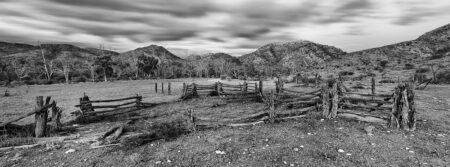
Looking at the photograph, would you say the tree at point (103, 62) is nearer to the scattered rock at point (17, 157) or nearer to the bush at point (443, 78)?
the scattered rock at point (17, 157)

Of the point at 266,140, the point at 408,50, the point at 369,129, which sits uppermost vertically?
the point at 408,50

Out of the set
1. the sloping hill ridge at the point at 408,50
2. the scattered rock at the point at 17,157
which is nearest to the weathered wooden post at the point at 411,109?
the scattered rock at the point at 17,157

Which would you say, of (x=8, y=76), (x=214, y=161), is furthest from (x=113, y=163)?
(x=8, y=76)

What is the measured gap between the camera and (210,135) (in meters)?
7.95

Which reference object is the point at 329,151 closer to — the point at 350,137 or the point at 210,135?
the point at 350,137

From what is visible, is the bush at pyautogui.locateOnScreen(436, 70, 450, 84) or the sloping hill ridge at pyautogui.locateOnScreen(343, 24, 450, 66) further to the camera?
the sloping hill ridge at pyautogui.locateOnScreen(343, 24, 450, 66)

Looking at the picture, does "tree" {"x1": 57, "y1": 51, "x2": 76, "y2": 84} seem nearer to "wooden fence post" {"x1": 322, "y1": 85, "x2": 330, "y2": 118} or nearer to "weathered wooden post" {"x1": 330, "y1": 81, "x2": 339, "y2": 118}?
"wooden fence post" {"x1": 322, "y1": 85, "x2": 330, "y2": 118}

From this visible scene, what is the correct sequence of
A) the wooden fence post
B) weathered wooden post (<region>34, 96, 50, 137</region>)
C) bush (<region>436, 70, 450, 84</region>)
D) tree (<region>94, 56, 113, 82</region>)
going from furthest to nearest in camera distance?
1. tree (<region>94, 56, 113, 82</region>)
2. bush (<region>436, 70, 450, 84</region>)
3. the wooden fence post
4. weathered wooden post (<region>34, 96, 50, 137</region>)

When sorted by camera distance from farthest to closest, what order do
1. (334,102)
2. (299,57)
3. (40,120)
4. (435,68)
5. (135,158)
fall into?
1. (299,57)
2. (435,68)
3. (334,102)
4. (40,120)
5. (135,158)

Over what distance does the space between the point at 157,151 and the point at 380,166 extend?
5.73 meters

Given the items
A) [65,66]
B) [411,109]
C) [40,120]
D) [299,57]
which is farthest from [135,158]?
[299,57]

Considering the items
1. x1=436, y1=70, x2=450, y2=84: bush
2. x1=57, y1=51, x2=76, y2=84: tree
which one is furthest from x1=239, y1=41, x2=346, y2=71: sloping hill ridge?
x1=436, y1=70, x2=450, y2=84: bush

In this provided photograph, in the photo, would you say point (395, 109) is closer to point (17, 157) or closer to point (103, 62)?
point (17, 157)

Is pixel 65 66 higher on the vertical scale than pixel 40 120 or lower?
higher
